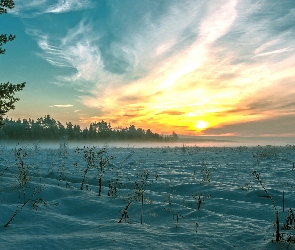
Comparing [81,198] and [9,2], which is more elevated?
[9,2]

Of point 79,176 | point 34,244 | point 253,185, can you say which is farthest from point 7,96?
point 253,185

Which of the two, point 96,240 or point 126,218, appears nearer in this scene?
point 96,240

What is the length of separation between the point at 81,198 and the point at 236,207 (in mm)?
3509

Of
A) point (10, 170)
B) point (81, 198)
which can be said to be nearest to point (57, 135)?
point (10, 170)

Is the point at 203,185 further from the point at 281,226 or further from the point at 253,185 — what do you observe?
the point at 281,226

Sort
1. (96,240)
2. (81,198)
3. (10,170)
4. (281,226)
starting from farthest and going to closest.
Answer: (10,170) → (81,198) → (281,226) → (96,240)

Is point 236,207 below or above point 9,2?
below

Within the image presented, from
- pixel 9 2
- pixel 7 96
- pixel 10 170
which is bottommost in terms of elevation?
pixel 10 170

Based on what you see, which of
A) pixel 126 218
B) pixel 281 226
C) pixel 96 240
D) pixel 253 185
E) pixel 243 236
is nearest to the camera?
pixel 96 240

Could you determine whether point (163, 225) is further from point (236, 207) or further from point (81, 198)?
point (81, 198)

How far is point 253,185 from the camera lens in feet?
26.3

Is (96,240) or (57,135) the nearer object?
(96,240)

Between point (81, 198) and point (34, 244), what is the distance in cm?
299

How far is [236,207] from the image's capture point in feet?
18.0
